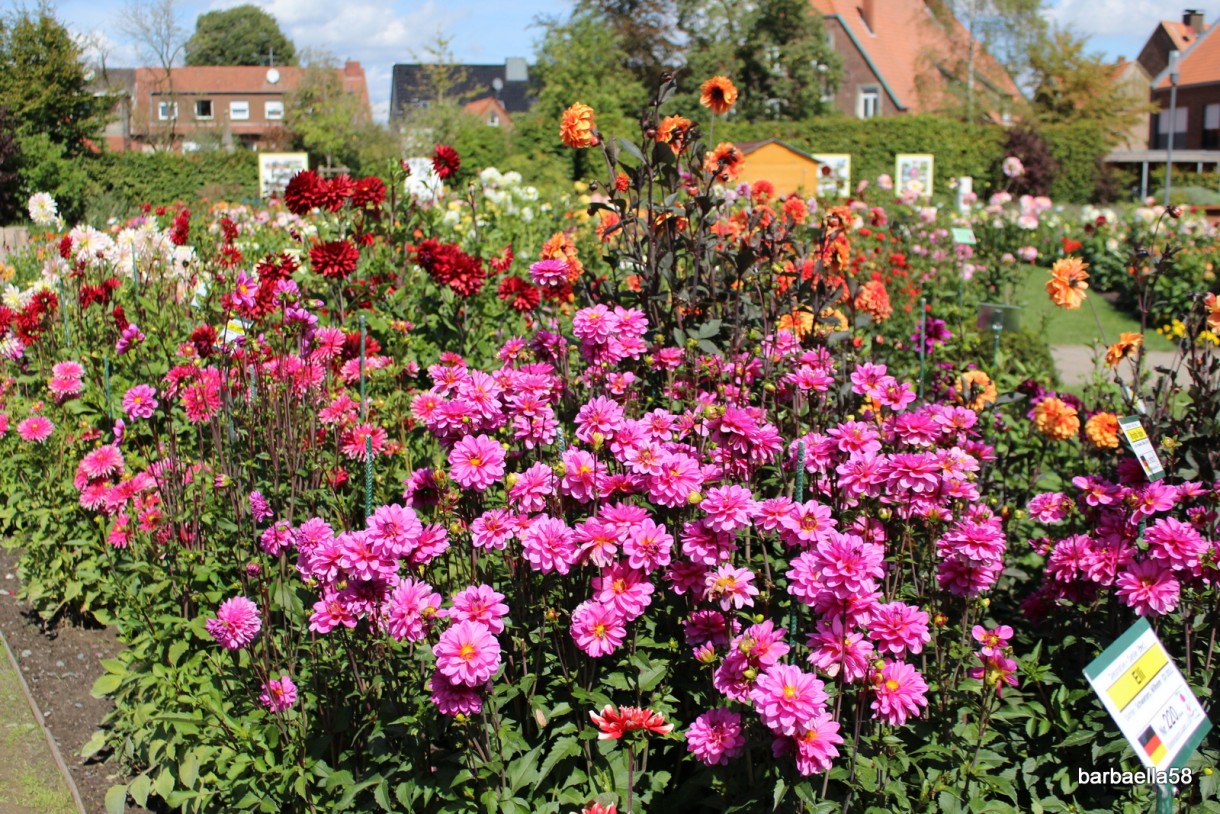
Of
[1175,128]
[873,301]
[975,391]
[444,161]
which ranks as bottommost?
[975,391]

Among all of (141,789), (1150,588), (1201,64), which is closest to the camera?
(1150,588)

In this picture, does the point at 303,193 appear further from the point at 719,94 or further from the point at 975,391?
the point at 975,391

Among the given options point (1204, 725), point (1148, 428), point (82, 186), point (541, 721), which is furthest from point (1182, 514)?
point (82, 186)

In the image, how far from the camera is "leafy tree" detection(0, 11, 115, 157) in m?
19.5

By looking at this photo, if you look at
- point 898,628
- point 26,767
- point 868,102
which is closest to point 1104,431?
point 898,628

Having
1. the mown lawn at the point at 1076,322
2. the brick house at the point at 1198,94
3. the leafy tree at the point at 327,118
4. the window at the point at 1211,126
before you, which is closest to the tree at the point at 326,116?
the leafy tree at the point at 327,118

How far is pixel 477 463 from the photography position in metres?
2.11

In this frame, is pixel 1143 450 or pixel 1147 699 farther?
pixel 1143 450

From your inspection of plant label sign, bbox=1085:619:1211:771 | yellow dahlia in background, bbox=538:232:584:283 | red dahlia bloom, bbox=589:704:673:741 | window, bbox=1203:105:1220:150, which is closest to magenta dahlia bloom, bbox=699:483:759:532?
red dahlia bloom, bbox=589:704:673:741

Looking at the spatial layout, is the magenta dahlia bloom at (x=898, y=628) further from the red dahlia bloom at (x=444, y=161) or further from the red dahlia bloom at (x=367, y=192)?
the red dahlia bloom at (x=444, y=161)

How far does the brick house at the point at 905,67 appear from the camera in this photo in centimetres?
4044

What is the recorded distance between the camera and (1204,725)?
1791mm

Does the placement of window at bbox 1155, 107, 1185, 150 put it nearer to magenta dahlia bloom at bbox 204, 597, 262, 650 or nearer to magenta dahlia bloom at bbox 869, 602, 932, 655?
magenta dahlia bloom at bbox 869, 602, 932, 655

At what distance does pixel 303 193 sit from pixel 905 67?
43.9 meters
